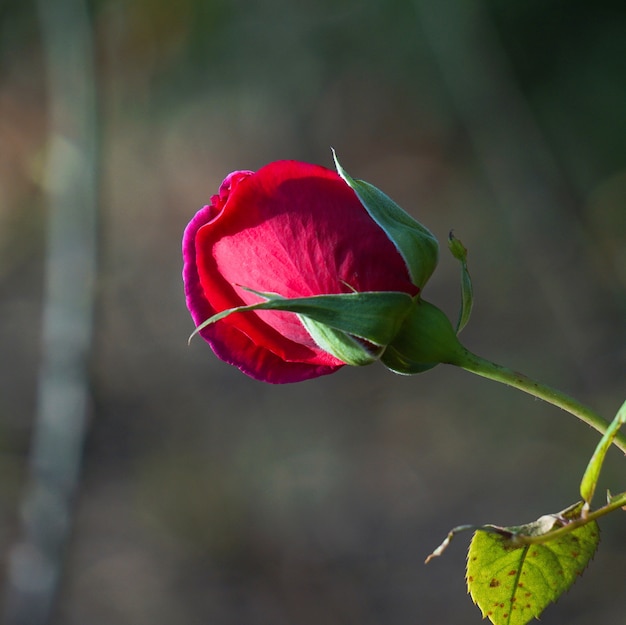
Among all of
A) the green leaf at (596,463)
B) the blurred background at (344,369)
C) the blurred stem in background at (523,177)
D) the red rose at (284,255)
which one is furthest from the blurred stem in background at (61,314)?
the green leaf at (596,463)

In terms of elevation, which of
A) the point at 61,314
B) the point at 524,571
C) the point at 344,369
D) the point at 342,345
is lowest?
the point at 344,369

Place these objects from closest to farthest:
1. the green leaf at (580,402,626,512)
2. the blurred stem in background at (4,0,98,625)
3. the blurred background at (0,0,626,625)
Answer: the green leaf at (580,402,626,512) → the blurred background at (0,0,626,625) → the blurred stem in background at (4,0,98,625)

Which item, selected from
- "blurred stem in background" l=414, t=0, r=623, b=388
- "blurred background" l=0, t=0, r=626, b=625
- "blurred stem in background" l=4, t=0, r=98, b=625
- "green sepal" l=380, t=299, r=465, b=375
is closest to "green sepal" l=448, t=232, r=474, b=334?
"green sepal" l=380, t=299, r=465, b=375

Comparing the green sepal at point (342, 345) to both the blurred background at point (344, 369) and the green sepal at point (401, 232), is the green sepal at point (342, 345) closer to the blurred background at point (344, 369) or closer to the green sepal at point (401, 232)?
the green sepal at point (401, 232)

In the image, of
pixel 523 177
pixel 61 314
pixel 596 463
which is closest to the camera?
pixel 596 463

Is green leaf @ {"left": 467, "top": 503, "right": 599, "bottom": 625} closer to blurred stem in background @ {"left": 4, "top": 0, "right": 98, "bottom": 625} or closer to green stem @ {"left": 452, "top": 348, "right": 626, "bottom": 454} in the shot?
green stem @ {"left": 452, "top": 348, "right": 626, "bottom": 454}

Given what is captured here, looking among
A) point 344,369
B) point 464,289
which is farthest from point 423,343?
point 344,369

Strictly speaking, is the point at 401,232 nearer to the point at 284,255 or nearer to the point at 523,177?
the point at 284,255
